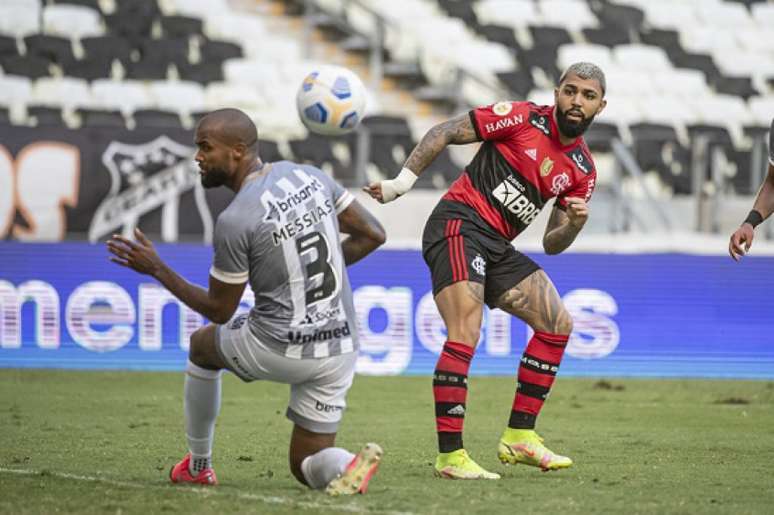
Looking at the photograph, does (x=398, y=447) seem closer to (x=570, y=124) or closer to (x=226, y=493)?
(x=570, y=124)

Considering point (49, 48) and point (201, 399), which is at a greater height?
point (49, 48)

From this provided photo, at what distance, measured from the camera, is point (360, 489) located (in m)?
6.79

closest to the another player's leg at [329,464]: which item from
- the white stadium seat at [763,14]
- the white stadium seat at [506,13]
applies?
the white stadium seat at [506,13]

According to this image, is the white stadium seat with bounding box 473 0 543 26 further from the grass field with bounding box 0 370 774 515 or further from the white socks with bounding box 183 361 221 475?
the white socks with bounding box 183 361 221 475

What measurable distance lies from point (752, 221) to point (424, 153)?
2125mm

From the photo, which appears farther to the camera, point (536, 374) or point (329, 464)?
point (536, 374)

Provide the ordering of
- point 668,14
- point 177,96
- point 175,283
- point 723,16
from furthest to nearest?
point 723,16, point 668,14, point 177,96, point 175,283

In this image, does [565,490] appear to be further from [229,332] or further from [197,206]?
[197,206]

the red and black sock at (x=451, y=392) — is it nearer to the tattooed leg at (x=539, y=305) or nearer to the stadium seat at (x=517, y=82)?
the tattooed leg at (x=539, y=305)

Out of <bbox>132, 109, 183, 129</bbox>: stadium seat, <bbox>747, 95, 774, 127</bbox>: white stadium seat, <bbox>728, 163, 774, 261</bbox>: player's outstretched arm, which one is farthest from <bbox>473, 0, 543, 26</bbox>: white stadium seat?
<bbox>728, 163, 774, 261</bbox>: player's outstretched arm

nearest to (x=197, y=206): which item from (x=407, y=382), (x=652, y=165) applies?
(x=407, y=382)

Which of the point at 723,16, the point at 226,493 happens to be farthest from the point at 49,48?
the point at 226,493

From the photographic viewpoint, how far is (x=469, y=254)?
8.32 m

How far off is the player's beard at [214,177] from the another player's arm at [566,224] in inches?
88.4
